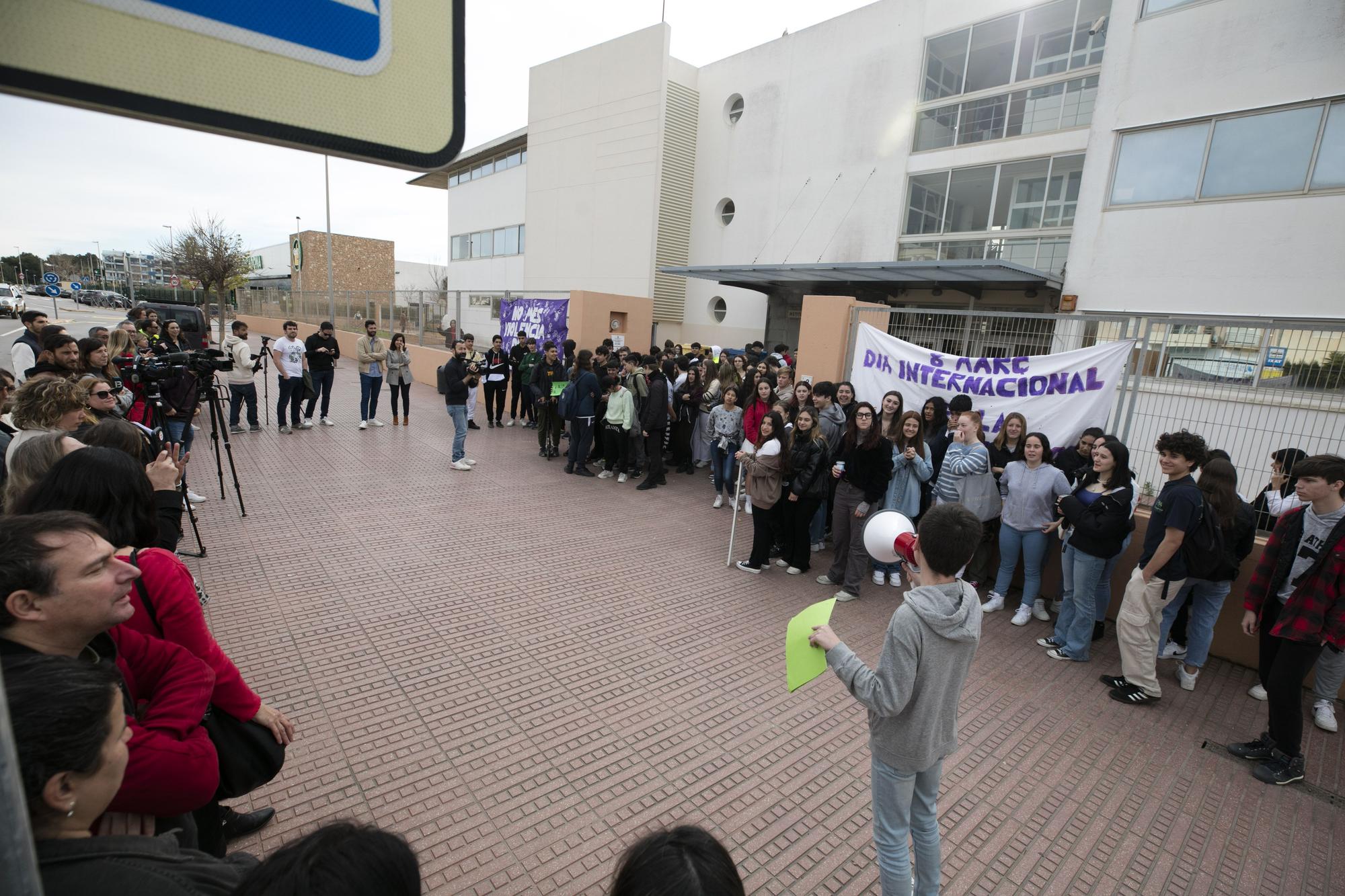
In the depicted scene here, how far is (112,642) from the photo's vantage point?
1.78 m

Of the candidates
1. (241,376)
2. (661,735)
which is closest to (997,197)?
(661,735)

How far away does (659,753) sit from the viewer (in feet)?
11.6

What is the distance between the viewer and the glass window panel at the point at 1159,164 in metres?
10.9

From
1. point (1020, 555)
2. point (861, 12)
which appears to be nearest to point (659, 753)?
point (1020, 555)

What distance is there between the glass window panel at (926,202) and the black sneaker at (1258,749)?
13.2 metres

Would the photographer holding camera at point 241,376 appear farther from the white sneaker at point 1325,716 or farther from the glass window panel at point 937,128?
the glass window panel at point 937,128

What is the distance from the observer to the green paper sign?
221cm

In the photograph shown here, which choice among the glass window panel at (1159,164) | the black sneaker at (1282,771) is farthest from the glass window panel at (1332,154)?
the black sneaker at (1282,771)

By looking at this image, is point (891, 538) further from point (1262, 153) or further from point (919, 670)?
point (1262, 153)

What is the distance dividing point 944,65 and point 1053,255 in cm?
538

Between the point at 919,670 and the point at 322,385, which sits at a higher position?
the point at 919,670

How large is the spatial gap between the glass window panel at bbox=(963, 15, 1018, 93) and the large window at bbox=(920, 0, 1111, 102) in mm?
13

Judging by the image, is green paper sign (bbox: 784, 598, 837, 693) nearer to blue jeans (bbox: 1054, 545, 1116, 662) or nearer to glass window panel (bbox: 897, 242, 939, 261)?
blue jeans (bbox: 1054, 545, 1116, 662)

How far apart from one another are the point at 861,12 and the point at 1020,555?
15345 mm
